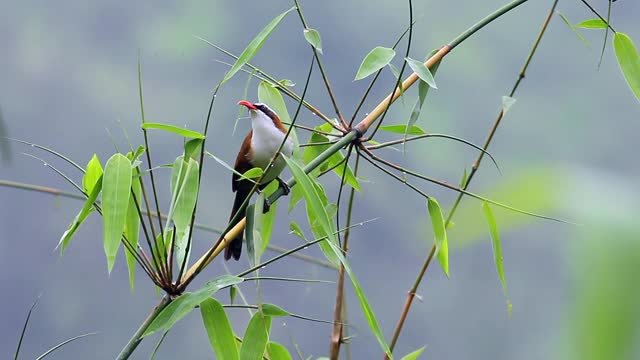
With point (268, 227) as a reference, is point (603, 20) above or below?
above

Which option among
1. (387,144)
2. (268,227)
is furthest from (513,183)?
(268,227)

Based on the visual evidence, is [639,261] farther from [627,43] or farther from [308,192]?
[627,43]

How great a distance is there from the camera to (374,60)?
0.90 metres

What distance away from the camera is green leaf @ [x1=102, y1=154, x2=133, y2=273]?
30.8 inches

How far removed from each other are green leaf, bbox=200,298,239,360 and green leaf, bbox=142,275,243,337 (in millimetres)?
40

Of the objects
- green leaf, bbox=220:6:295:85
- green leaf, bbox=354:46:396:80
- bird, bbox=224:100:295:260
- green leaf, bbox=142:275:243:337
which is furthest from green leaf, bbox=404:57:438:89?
bird, bbox=224:100:295:260

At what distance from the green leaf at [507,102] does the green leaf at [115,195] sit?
0.43m

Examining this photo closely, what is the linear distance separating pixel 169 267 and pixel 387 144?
26 centimetres

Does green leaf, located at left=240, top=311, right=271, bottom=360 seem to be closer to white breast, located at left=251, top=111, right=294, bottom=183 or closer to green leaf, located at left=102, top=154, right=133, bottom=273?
green leaf, located at left=102, top=154, right=133, bottom=273

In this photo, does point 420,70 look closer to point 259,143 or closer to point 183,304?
point 183,304

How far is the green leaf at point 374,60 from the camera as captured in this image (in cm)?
90

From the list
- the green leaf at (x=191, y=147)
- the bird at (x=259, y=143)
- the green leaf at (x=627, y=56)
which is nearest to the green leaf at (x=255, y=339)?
the green leaf at (x=191, y=147)

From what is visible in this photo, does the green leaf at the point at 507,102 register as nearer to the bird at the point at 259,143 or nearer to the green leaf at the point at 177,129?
the green leaf at the point at 177,129

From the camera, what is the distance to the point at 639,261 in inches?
5.5
